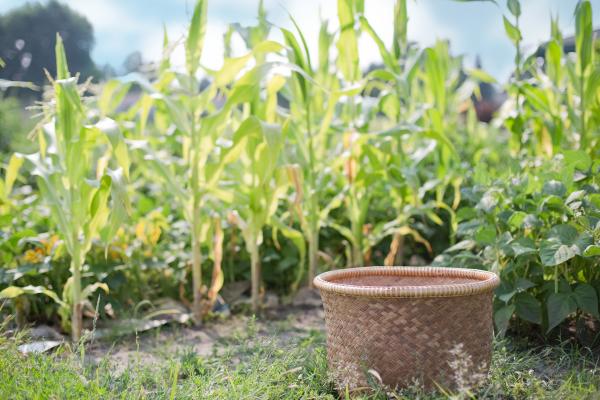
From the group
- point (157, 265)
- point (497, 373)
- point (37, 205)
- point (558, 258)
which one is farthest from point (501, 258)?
point (37, 205)

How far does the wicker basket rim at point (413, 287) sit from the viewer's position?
133 centimetres

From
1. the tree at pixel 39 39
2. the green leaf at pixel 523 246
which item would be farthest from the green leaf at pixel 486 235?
the tree at pixel 39 39

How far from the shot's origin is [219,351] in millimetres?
1985

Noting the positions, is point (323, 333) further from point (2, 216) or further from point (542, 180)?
point (2, 216)

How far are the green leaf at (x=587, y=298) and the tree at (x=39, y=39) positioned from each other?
3.09m

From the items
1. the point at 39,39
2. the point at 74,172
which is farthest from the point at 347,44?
the point at 39,39

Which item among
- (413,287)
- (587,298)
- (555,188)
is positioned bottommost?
(587,298)

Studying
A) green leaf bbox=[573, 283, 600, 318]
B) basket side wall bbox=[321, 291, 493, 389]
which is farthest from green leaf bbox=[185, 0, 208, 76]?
green leaf bbox=[573, 283, 600, 318]

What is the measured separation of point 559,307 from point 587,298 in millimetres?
90

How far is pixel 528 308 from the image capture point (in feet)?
5.76

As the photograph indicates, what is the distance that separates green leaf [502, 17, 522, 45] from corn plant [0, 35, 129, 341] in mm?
1560

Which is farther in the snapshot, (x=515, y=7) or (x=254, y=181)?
(x=515, y=7)

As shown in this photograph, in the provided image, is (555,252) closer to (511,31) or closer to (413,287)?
(413,287)

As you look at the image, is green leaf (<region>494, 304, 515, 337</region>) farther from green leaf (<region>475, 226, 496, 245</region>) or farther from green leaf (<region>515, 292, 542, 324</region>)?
green leaf (<region>475, 226, 496, 245</region>)
